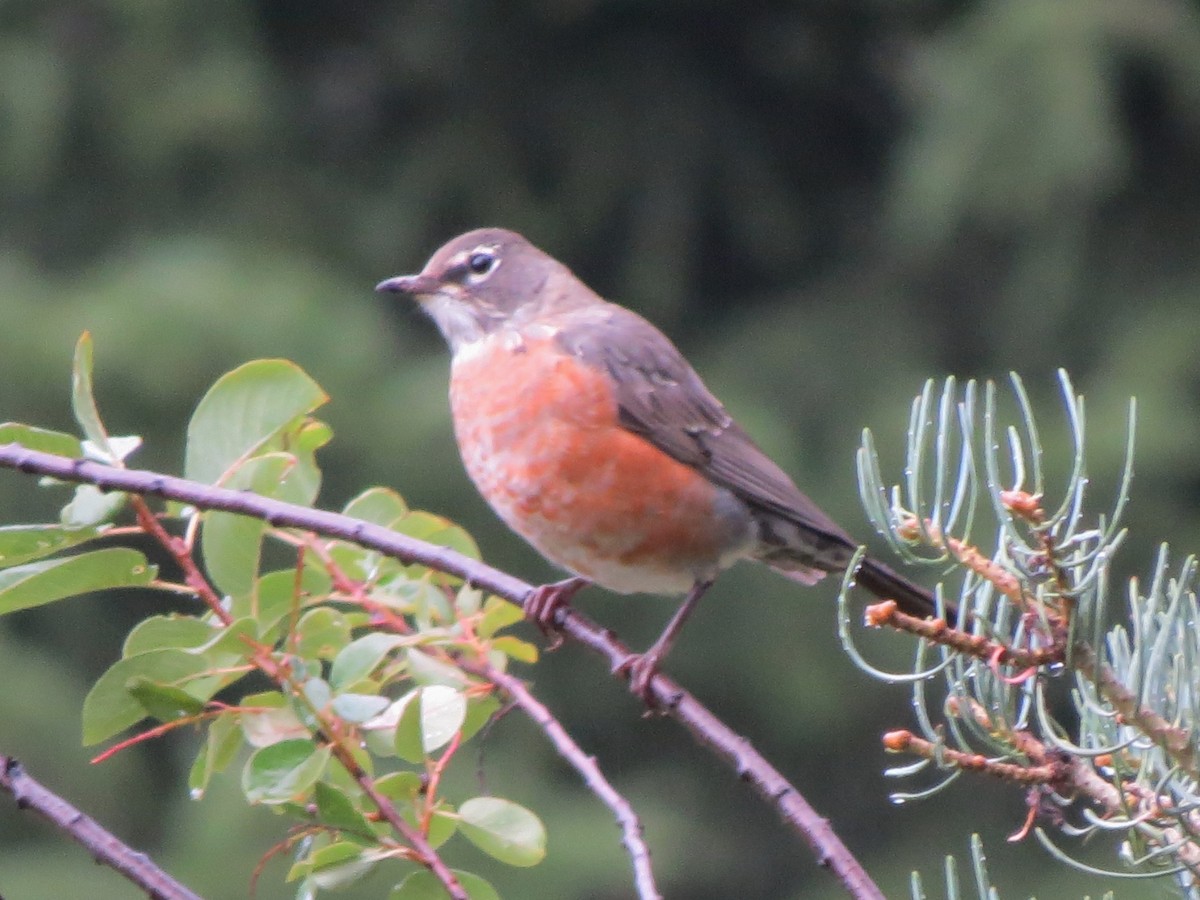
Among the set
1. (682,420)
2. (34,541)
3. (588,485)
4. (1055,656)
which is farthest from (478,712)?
(682,420)

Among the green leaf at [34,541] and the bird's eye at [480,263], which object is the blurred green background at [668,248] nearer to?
the bird's eye at [480,263]

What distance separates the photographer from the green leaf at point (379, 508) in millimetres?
1928

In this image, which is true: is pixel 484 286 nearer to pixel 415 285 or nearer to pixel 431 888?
pixel 415 285

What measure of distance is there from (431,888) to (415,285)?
2.31 meters

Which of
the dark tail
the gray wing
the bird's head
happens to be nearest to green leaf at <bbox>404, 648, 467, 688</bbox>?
the dark tail

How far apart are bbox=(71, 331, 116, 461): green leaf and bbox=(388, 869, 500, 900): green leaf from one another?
0.52m

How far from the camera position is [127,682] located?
151 cm

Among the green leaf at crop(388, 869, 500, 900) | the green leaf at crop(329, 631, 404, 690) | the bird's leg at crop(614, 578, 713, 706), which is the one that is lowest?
the bird's leg at crop(614, 578, 713, 706)

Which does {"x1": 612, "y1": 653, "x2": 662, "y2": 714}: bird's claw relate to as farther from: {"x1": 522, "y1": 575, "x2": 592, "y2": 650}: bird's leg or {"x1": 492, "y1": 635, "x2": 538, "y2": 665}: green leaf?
{"x1": 492, "y1": 635, "x2": 538, "y2": 665}: green leaf

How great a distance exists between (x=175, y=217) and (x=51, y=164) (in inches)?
32.5

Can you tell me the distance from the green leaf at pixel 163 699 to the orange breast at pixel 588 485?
1.43 m

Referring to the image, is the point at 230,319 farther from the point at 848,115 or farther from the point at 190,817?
the point at 848,115

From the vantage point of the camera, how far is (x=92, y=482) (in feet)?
4.91

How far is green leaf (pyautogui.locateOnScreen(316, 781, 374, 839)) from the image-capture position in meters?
1.37
